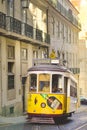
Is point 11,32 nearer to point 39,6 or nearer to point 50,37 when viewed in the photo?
point 39,6

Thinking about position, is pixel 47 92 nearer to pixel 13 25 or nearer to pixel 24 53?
pixel 13 25

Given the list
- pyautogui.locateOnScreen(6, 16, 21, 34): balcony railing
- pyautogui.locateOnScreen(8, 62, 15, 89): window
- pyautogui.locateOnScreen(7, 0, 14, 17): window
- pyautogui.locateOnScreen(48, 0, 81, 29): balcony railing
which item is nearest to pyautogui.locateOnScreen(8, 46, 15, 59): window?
pyautogui.locateOnScreen(8, 62, 15, 89): window

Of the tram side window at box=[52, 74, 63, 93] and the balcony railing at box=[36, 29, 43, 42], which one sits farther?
the balcony railing at box=[36, 29, 43, 42]

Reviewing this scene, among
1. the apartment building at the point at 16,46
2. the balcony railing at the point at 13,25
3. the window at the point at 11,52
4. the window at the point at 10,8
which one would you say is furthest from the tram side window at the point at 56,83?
the window at the point at 10,8

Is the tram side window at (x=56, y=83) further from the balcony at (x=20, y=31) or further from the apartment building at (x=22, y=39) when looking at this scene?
the balcony at (x=20, y=31)

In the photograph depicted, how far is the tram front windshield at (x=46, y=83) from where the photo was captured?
23953 mm

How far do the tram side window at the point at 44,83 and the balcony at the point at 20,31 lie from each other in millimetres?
4684

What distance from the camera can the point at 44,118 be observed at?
2377cm

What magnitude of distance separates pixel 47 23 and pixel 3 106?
46.7 feet

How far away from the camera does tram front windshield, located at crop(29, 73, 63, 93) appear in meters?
24.0

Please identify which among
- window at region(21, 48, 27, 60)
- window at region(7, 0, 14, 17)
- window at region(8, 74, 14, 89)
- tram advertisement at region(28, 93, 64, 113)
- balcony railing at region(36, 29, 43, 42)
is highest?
window at region(7, 0, 14, 17)

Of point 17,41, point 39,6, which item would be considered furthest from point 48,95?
point 39,6

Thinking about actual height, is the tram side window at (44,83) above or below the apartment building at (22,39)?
below

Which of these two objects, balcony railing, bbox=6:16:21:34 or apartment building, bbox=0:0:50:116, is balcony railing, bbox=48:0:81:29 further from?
balcony railing, bbox=6:16:21:34
